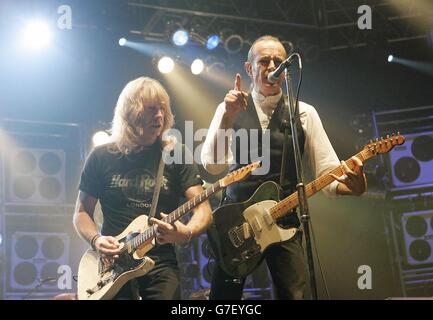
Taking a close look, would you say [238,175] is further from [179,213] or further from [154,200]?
[154,200]

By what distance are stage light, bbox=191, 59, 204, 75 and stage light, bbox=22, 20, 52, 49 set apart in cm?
196

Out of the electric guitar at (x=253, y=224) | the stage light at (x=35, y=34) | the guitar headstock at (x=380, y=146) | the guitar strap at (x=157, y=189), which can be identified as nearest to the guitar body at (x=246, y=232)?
the electric guitar at (x=253, y=224)

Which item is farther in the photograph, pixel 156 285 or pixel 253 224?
pixel 253 224

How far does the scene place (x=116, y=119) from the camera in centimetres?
425

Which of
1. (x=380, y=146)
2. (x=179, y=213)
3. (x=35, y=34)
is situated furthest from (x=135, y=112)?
(x=35, y=34)

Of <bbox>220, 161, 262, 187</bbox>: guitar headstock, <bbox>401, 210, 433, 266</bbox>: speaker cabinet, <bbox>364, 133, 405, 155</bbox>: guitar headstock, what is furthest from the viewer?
<bbox>401, 210, 433, 266</bbox>: speaker cabinet

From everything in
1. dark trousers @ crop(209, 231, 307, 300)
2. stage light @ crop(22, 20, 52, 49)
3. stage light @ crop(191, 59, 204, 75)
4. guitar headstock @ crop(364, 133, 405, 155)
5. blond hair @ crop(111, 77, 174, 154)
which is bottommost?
dark trousers @ crop(209, 231, 307, 300)

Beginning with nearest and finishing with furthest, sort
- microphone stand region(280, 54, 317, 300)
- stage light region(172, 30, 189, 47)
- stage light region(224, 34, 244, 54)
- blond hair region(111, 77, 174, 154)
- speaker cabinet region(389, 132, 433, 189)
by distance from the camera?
microphone stand region(280, 54, 317, 300)
blond hair region(111, 77, 174, 154)
speaker cabinet region(389, 132, 433, 189)
stage light region(172, 30, 189, 47)
stage light region(224, 34, 244, 54)

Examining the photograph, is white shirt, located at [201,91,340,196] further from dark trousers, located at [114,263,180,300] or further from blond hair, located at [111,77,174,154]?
dark trousers, located at [114,263,180,300]

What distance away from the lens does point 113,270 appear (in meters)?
3.69

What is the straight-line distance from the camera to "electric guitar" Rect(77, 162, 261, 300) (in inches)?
142

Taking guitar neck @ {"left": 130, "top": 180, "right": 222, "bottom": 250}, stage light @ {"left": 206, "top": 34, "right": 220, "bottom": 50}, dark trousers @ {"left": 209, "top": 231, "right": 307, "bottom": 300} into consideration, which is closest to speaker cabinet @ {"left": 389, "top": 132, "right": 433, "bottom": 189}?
stage light @ {"left": 206, "top": 34, "right": 220, "bottom": 50}

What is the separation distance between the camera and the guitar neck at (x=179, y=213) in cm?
363

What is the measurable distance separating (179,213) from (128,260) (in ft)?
1.43
